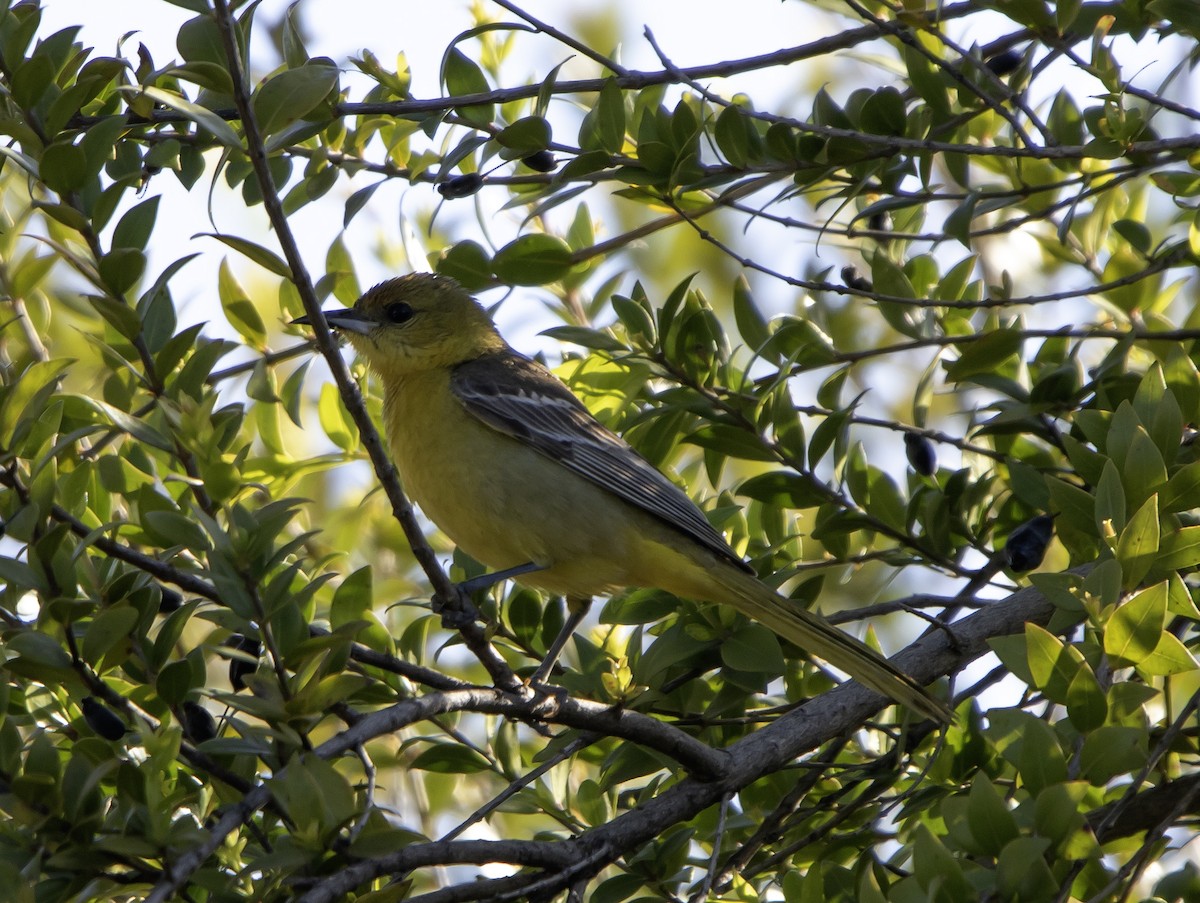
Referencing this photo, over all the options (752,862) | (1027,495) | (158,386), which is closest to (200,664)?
(158,386)

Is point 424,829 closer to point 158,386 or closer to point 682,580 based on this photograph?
point 682,580

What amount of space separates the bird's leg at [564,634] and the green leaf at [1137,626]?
1.81 meters

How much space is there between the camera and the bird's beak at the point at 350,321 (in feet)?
17.8

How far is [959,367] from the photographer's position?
441cm

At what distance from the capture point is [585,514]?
16.3 ft

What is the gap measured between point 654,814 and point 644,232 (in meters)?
2.06

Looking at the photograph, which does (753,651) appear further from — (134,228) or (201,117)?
(201,117)

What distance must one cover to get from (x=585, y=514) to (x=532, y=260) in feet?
3.26

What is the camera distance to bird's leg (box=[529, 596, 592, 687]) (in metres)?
4.35

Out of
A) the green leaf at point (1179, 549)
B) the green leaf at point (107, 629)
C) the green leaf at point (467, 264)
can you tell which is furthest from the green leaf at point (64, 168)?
the green leaf at point (1179, 549)

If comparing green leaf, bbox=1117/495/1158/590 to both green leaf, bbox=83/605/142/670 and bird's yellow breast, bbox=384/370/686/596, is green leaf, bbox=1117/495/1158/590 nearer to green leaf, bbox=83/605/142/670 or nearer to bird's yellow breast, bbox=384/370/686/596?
bird's yellow breast, bbox=384/370/686/596

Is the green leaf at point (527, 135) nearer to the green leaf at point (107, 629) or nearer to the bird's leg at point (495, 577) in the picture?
the bird's leg at point (495, 577)

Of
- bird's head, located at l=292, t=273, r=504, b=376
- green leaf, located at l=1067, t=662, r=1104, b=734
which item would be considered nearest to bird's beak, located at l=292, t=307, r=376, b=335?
bird's head, located at l=292, t=273, r=504, b=376

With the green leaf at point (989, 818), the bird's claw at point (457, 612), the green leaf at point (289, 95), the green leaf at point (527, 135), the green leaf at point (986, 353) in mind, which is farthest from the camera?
the green leaf at point (986, 353)
